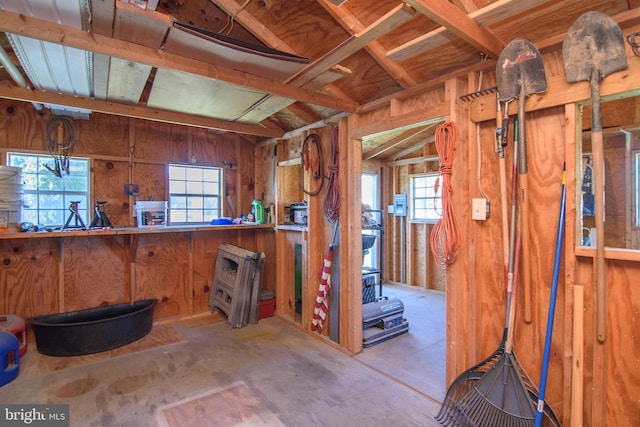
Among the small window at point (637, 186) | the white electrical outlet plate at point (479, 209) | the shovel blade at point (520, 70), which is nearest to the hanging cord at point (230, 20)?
the shovel blade at point (520, 70)

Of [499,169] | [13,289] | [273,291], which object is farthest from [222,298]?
[499,169]

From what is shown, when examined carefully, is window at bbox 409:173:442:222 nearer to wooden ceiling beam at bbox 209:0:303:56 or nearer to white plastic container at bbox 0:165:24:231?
wooden ceiling beam at bbox 209:0:303:56

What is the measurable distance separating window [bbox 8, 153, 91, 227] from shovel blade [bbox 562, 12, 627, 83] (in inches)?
172

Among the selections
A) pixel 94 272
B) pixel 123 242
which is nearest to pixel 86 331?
pixel 94 272

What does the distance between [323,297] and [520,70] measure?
259cm

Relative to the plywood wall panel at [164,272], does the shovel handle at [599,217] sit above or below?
above

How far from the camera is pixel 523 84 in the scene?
1.87 meters

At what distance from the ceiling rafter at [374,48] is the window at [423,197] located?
3.37 m

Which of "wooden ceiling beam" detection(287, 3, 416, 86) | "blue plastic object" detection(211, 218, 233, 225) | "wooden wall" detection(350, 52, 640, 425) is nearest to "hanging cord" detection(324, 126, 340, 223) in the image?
"wooden ceiling beam" detection(287, 3, 416, 86)

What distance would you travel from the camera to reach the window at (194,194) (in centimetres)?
411

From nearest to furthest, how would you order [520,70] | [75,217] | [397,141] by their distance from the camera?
[520,70]
[75,217]
[397,141]

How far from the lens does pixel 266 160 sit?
462cm

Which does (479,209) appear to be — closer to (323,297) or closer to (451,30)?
(451,30)

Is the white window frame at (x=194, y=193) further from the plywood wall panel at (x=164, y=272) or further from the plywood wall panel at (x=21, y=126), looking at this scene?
the plywood wall panel at (x=21, y=126)
